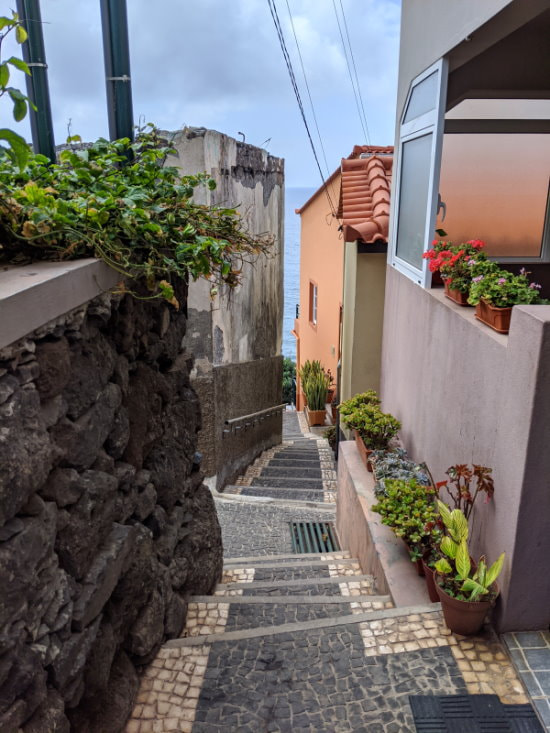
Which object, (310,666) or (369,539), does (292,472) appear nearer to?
(369,539)

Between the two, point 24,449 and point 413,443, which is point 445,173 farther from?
point 24,449

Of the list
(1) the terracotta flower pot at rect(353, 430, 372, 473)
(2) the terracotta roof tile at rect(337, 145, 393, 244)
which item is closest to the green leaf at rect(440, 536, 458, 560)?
(1) the terracotta flower pot at rect(353, 430, 372, 473)

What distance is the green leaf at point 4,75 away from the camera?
1.58 meters

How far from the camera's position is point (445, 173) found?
520cm

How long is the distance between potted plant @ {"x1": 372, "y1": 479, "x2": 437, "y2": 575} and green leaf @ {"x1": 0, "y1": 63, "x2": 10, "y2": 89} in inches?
113

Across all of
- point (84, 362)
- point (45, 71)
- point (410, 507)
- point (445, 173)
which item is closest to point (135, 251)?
point (84, 362)

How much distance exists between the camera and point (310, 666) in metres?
2.80

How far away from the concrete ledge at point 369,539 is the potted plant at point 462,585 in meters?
0.46

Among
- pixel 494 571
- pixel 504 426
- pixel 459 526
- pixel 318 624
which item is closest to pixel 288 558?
pixel 318 624

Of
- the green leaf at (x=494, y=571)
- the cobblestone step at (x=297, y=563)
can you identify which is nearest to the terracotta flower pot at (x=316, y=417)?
the cobblestone step at (x=297, y=563)

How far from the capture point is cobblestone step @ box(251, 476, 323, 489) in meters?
7.83

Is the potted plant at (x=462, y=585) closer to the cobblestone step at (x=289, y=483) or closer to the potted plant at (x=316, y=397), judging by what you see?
the cobblestone step at (x=289, y=483)

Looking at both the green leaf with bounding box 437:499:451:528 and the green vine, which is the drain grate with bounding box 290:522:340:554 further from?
the green vine

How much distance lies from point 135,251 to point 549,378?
1.86 meters
